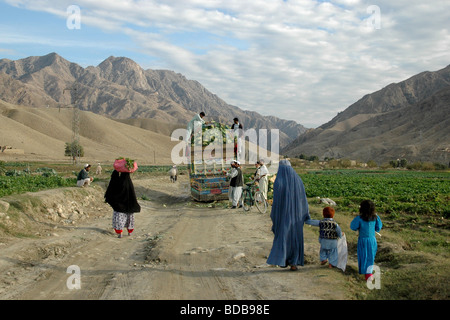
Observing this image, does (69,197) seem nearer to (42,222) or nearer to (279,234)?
(42,222)

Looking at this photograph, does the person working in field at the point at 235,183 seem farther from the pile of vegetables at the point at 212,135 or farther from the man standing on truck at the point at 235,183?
the pile of vegetables at the point at 212,135

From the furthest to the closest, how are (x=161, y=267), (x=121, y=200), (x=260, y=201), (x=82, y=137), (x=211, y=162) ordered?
(x=82, y=137)
(x=211, y=162)
(x=260, y=201)
(x=121, y=200)
(x=161, y=267)

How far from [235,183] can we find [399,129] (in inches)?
4524

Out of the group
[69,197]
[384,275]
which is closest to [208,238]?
[384,275]

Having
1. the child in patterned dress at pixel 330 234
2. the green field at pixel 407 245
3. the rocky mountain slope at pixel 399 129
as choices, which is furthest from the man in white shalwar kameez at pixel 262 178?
the rocky mountain slope at pixel 399 129

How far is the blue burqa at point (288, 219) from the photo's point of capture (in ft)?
24.1

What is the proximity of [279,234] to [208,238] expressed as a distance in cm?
395

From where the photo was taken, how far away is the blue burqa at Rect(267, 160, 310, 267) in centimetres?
734

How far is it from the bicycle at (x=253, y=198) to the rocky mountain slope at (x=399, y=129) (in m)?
79.4

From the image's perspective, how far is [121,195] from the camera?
36.5ft

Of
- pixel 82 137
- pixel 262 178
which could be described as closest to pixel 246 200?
pixel 262 178

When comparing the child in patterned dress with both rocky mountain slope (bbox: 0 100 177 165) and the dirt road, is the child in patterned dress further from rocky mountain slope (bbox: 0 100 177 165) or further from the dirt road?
rocky mountain slope (bbox: 0 100 177 165)

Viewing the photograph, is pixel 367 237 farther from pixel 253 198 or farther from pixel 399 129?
pixel 399 129
